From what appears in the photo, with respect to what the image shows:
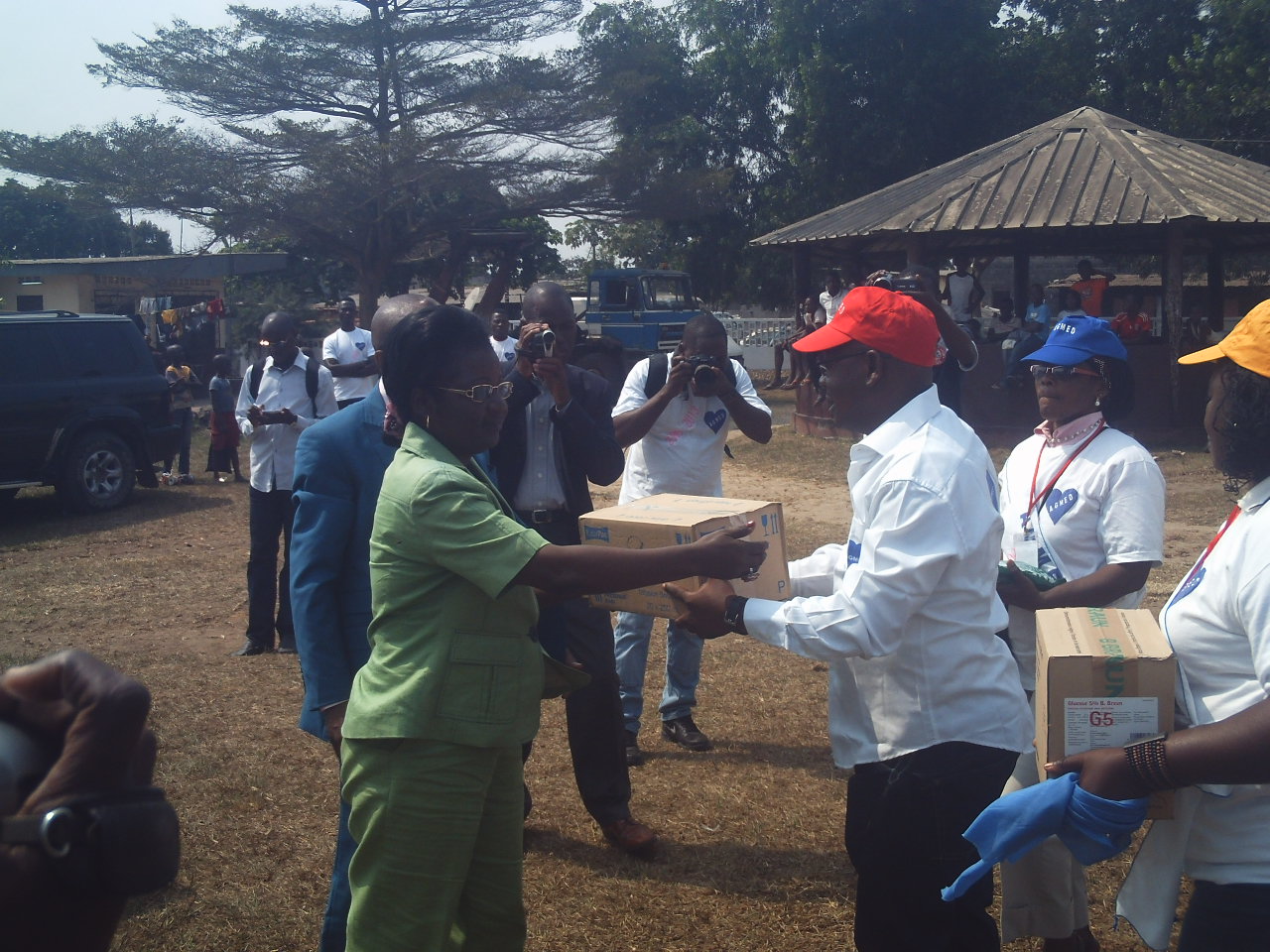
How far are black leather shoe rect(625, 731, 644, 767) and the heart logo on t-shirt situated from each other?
8.08 feet

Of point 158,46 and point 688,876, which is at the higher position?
point 158,46

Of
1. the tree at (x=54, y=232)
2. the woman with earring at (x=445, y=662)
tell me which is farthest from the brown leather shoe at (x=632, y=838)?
the tree at (x=54, y=232)

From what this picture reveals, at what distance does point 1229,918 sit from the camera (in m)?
2.18

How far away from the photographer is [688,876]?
430 cm

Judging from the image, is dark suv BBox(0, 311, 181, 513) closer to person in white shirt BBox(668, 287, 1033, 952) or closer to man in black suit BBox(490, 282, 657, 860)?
man in black suit BBox(490, 282, 657, 860)

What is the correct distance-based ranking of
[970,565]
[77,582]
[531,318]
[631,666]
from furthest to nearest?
[77,582] → [631,666] → [531,318] → [970,565]

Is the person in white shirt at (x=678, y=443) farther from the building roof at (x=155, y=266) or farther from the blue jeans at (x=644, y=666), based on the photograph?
the building roof at (x=155, y=266)

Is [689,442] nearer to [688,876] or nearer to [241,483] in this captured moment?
[688,876]

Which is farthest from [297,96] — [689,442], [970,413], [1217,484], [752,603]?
[752,603]

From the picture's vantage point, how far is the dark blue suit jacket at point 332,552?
10.4ft

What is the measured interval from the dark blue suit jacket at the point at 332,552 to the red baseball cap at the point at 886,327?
1291 mm

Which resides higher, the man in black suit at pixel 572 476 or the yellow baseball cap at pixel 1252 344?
the yellow baseball cap at pixel 1252 344

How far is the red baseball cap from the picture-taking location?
9.29 feet

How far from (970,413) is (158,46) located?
2452 cm
